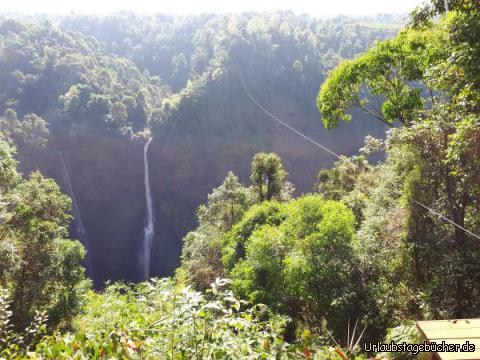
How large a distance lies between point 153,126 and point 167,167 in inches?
279

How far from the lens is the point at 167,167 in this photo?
161ft

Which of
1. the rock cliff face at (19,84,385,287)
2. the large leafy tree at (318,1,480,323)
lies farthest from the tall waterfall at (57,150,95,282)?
the large leafy tree at (318,1,480,323)

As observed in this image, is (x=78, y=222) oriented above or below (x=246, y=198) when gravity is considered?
above

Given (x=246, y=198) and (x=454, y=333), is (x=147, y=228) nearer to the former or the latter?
(x=246, y=198)

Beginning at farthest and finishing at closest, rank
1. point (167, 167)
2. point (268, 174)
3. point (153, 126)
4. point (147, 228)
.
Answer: point (153, 126) < point (167, 167) < point (147, 228) < point (268, 174)

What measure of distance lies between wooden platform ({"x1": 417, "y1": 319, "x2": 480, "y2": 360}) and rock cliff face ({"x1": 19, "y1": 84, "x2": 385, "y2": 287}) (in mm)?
40984

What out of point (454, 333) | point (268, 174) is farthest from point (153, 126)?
point (454, 333)

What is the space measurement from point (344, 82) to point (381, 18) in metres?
170

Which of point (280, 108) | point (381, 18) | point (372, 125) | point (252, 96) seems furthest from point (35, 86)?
point (381, 18)

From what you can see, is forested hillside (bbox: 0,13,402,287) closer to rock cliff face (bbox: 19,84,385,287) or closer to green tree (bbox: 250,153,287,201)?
rock cliff face (bbox: 19,84,385,287)

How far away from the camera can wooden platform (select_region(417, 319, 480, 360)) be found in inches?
91.1

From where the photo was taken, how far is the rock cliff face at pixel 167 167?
4341 centimetres

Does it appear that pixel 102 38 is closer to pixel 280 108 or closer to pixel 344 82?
pixel 280 108

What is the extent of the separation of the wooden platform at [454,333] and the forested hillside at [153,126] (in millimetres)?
41463
